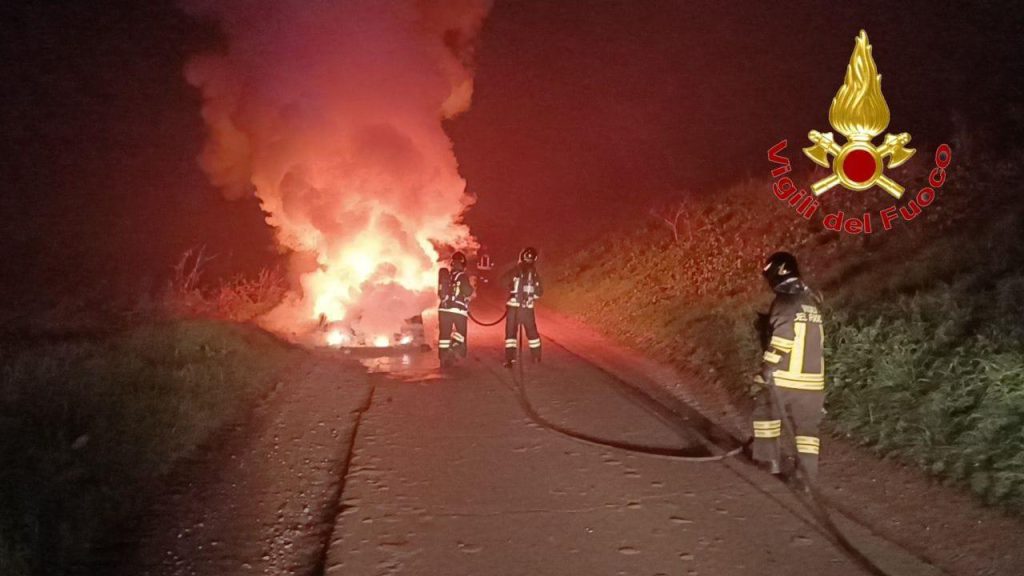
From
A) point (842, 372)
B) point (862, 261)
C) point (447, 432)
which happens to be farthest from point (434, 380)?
point (862, 261)

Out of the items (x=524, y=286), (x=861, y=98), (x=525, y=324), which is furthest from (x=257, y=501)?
(x=861, y=98)

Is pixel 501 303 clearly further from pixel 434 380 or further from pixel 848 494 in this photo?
pixel 848 494

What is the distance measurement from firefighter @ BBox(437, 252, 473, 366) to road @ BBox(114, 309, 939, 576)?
7.97 ft

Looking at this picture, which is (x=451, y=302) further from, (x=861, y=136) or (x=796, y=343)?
(x=861, y=136)

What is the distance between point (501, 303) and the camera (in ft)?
66.8

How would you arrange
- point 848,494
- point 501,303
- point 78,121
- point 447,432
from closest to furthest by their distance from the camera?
point 848,494 → point 447,432 → point 501,303 → point 78,121

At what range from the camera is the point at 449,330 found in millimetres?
10680

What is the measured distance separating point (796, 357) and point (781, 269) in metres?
0.70

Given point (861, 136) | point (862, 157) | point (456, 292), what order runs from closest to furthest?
point (456, 292), point (861, 136), point (862, 157)

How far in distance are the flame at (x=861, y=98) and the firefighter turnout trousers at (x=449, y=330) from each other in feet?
21.6

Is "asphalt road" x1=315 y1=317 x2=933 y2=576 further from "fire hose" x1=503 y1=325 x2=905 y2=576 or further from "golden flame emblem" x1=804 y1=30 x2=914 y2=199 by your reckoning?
"golden flame emblem" x1=804 y1=30 x2=914 y2=199

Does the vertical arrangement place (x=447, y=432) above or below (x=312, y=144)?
below

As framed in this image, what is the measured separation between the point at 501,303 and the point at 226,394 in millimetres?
12621

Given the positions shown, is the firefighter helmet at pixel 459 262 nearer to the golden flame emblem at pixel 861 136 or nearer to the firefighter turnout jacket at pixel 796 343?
the firefighter turnout jacket at pixel 796 343
